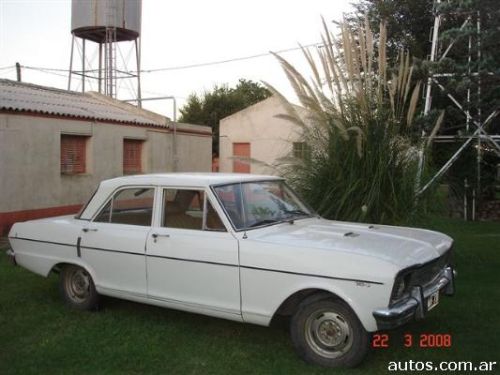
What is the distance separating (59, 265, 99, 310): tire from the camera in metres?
5.65

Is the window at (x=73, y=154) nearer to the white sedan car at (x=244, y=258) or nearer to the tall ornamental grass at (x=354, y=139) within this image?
the white sedan car at (x=244, y=258)

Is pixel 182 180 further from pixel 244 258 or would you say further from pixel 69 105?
pixel 69 105

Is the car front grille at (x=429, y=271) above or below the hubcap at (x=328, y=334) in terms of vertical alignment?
above

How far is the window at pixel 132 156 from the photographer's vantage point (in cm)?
1587

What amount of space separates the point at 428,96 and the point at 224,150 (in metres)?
15.3

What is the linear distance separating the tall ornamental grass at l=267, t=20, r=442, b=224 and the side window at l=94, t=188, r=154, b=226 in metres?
1.97

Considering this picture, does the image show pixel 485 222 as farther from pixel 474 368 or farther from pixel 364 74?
pixel 474 368

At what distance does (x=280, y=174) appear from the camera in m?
6.86

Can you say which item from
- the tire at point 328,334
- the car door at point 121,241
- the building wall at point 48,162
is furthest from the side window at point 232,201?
the building wall at point 48,162

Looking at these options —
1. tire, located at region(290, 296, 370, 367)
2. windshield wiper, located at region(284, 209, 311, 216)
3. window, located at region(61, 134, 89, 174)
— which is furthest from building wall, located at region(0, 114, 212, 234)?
tire, located at region(290, 296, 370, 367)

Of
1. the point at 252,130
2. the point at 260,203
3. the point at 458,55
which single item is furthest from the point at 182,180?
the point at 252,130

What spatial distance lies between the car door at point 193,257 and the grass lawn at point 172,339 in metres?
0.38

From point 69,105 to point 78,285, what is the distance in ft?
32.6

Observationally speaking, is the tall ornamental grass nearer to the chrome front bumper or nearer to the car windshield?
the car windshield
